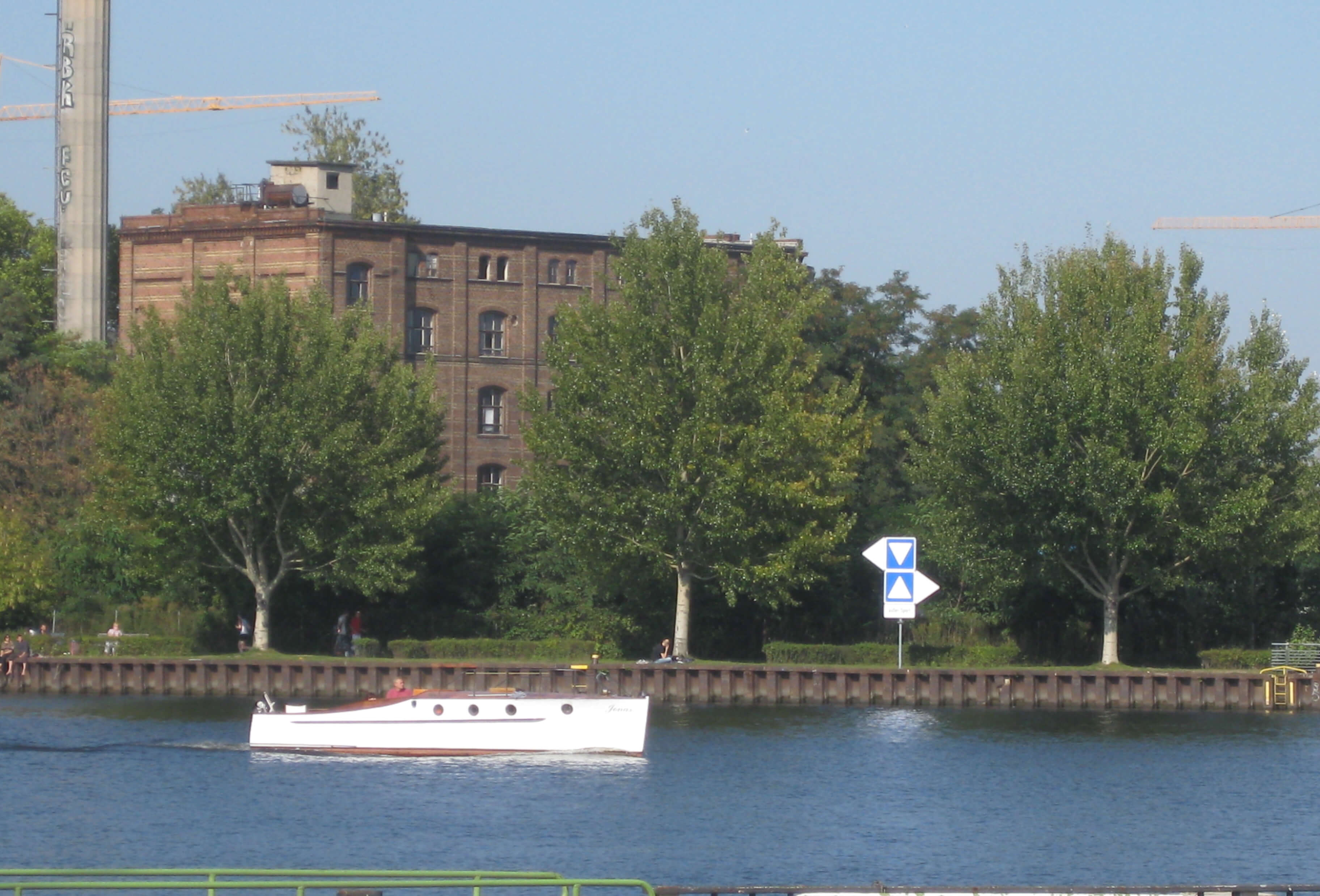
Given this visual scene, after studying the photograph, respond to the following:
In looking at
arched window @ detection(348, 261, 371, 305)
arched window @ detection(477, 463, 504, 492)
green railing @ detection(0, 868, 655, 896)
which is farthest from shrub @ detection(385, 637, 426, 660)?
green railing @ detection(0, 868, 655, 896)

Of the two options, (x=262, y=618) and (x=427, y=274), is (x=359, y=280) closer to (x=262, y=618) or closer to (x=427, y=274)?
(x=427, y=274)

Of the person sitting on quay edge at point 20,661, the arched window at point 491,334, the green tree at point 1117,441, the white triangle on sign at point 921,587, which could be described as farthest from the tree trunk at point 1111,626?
the arched window at point 491,334

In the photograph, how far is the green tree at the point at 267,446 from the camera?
62.8 metres

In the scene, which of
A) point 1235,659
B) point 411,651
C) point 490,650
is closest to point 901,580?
point 1235,659

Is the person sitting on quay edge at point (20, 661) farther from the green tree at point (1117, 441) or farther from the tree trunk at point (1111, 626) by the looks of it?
the tree trunk at point (1111, 626)

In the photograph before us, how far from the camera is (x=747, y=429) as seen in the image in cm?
6194

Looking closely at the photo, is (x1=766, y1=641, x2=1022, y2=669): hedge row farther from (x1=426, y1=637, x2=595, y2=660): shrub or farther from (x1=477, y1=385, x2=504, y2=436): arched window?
(x1=477, y1=385, x2=504, y2=436): arched window

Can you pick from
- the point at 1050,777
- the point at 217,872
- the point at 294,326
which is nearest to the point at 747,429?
the point at 294,326

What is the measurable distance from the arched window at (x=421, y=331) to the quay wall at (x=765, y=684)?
1304 inches

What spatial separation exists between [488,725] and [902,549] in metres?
17.6

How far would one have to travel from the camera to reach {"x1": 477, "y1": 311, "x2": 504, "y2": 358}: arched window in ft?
312

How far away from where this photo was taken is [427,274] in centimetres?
9400

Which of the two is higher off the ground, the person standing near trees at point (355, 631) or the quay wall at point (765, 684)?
the person standing near trees at point (355, 631)

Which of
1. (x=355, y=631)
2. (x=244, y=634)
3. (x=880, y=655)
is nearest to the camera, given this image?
(x=880, y=655)
